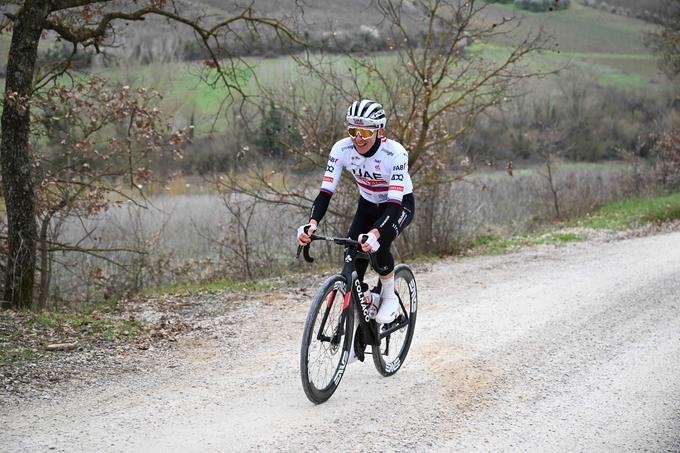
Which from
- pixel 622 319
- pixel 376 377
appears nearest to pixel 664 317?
pixel 622 319

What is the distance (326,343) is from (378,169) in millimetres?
1576

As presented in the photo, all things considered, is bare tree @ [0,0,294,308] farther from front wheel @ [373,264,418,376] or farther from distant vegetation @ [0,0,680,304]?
front wheel @ [373,264,418,376]

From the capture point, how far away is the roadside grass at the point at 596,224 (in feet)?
53.9

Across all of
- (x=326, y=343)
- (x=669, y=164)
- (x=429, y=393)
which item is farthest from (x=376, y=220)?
(x=669, y=164)

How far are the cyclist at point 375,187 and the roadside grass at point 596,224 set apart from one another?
8.93 metres

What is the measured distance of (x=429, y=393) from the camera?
6773mm

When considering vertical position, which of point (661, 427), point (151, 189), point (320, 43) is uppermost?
point (320, 43)

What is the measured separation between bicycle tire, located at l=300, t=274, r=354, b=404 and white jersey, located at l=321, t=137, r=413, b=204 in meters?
0.88

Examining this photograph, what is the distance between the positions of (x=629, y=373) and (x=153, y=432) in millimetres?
4574

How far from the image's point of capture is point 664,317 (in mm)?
9617

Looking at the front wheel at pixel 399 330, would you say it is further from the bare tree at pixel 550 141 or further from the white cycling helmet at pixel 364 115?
the bare tree at pixel 550 141

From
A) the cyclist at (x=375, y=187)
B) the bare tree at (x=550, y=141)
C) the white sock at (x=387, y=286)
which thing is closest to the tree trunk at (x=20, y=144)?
the cyclist at (x=375, y=187)

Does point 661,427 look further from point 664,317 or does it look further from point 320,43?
point 320,43

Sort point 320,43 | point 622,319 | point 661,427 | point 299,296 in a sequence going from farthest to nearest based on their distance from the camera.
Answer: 1. point 320,43
2. point 299,296
3. point 622,319
4. point 661,427
